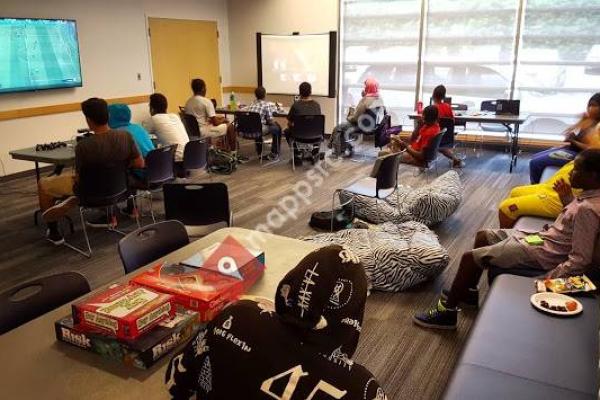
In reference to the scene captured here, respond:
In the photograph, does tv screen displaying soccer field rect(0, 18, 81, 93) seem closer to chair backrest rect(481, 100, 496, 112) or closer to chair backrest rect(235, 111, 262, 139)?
chair backrest rect(235, 111, 262, 139)

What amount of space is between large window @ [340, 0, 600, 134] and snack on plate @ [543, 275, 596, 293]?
5.91 m

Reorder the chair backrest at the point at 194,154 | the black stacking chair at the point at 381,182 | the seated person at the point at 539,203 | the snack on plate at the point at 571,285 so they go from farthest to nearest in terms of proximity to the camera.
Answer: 1. the chair backrest at the point at 194,154
2. the black stacking chair at the point at 381,182
3. the seated person at the point at 539,203
4. the snack on plate at the point at 571,285

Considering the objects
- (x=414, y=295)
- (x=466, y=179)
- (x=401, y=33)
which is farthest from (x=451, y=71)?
(x=414, y=295)

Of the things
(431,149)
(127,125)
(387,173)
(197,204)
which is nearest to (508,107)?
(431,149)

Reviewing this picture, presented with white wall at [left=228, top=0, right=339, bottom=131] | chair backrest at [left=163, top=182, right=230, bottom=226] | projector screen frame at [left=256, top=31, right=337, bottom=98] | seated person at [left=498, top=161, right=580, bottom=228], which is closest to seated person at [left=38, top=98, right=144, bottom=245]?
chair backrest at [left=163, top=182, right=230, bottom=226]

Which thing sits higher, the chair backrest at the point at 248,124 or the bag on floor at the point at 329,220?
the chair backrest at the point at 248,124

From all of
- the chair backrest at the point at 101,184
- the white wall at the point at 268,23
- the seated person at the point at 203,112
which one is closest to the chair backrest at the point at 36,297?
the chair backrest at the point at 101,184

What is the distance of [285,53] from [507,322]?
26.0ft

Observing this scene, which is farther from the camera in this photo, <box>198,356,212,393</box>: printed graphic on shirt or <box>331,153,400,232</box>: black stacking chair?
<box>331,153,400,232</box>: black stacking chair

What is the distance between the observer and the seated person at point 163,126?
5.22m

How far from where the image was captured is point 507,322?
223 cm

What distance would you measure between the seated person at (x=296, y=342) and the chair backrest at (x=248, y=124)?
5859 mm

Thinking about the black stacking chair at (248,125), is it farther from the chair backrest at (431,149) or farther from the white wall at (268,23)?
the white wall at (268,23)

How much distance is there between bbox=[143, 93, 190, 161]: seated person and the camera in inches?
206
